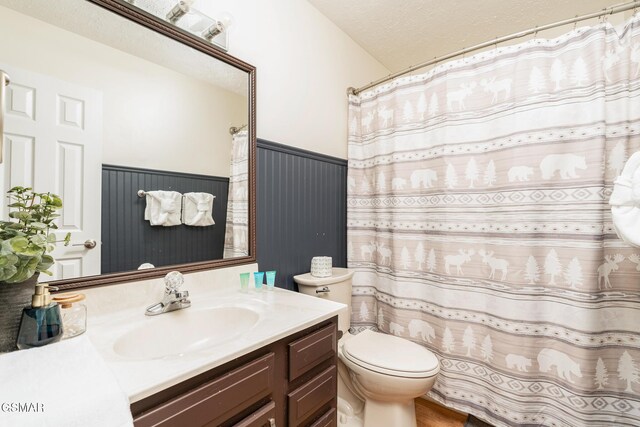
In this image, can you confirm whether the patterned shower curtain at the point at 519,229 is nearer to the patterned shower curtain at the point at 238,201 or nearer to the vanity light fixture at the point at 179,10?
the patterned shower curtain at the point at 238,201

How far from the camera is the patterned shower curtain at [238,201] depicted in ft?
4.27

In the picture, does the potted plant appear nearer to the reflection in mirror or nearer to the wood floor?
the reflection in mirror

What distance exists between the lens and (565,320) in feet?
4.13

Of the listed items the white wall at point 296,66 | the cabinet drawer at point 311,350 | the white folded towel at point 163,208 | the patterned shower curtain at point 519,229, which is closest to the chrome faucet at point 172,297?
the white folded towel at point 163,208

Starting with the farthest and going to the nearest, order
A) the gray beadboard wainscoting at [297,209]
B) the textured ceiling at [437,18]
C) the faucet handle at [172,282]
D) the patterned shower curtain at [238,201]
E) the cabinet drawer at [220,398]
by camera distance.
Result: the textured ceiling at [437,18]
the gray beadboard wainscoting at [297,209]
the patterned shower curtain at [238,201]
the faucet handle at [172,282]
the cabinet drawer at [220,398]

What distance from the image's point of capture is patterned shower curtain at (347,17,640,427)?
1202mm

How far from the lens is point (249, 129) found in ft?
4.44

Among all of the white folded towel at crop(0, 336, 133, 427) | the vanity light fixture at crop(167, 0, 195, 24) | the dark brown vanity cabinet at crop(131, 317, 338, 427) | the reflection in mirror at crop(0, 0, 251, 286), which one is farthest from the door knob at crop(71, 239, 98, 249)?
the vanity light fixture at crop(167, 0, 195, 24)

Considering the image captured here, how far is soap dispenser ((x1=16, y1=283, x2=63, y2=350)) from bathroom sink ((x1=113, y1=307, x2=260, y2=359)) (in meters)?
0.15

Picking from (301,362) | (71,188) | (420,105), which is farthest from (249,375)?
(420,105)

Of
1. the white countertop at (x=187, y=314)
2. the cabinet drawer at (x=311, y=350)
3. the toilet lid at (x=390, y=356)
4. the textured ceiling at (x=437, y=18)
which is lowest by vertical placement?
the toilet lid at (x=390, y=356)

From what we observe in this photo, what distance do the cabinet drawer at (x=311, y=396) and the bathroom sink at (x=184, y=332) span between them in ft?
0.88

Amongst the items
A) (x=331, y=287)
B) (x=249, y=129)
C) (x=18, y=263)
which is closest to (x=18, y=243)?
(x=18, y=263)

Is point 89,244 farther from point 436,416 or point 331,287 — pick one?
point 436,416
